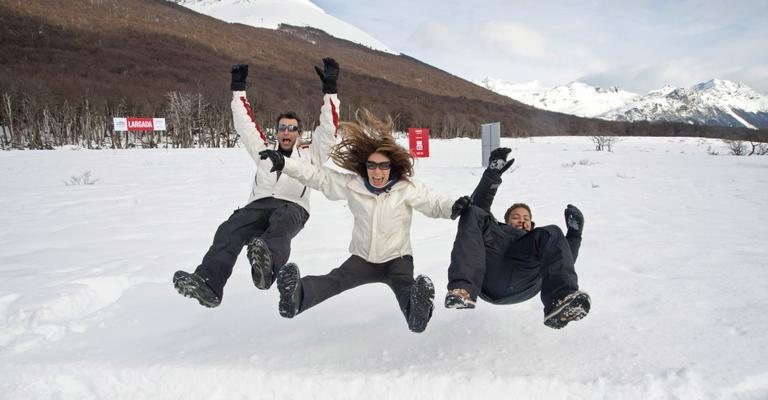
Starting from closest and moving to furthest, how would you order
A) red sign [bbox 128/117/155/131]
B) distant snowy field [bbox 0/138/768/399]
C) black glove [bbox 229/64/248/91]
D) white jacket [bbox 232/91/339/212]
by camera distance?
1. distant snowy field [bbox 0/138/768/399]
2. white jacket [bbox 232/91/339/212]
3. black glove [bbox 229/64/248/91]
4. red sign [bbox 128/117/155/131]

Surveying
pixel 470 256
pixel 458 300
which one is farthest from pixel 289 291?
pixel 470 256

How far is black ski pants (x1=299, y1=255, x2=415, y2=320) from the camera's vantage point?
2639 millimetres

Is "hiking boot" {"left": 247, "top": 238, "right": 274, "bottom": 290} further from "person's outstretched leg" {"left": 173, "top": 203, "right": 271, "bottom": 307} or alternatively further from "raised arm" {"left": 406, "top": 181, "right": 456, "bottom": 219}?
"raised arm" {"left": 406, "top": 181, "right": 456, "bottom": 219}

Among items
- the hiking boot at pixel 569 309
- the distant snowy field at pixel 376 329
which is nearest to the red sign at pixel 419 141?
the distant snowy field at pixel 376 329

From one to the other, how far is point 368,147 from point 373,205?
1.59 feet

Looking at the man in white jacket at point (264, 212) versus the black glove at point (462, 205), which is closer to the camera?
the black glove at point (462, 205)

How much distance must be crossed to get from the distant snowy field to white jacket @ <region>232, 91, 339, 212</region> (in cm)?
84

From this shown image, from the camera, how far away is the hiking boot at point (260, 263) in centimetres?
294

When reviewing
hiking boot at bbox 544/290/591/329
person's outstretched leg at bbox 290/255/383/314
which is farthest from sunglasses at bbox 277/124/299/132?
hiking boot at bbox 544/290/591/329

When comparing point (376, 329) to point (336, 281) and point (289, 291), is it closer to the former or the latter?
point (336, 281)

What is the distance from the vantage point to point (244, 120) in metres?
4.08

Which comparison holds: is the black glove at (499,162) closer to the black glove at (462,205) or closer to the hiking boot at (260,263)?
the black glove at (462,205)

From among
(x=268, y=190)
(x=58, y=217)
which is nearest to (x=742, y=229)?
(x=268, y=190)

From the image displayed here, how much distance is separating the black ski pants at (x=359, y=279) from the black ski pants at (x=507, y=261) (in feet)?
1.11
